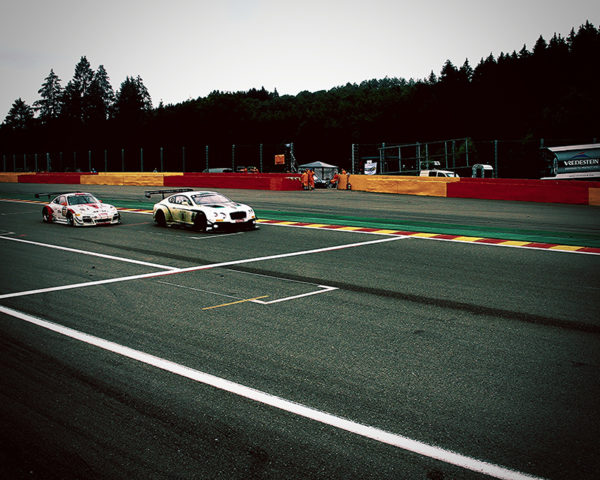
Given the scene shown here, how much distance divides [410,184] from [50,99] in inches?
5311

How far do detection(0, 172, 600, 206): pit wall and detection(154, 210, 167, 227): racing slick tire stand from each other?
14.6m

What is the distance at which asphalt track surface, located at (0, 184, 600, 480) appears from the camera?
408 cm

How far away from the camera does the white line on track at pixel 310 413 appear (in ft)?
12.8

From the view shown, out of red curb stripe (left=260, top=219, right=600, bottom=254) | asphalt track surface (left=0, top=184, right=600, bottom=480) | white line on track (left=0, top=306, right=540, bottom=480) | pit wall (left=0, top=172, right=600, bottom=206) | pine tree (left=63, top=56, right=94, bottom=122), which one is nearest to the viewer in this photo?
white line on track (left=0, top=306, right=540, bottom=480)

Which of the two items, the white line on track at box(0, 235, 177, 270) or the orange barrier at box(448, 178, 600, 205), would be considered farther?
the orange barrier at box(448, 178, 600, 205)

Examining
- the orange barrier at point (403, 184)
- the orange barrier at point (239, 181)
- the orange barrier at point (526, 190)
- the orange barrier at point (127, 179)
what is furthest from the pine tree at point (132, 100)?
the orange barrier at point (526, 190)

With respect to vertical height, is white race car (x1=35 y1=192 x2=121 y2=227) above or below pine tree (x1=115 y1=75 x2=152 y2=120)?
below

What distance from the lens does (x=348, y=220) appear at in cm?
1947

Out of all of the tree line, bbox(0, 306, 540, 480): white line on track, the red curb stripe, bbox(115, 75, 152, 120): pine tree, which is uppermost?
bbox(115, 75, 152, 120): pine tree

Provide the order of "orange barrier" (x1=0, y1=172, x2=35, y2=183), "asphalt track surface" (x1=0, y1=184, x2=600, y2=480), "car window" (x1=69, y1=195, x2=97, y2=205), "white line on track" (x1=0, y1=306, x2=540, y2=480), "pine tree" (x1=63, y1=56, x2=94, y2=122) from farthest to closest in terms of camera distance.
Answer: "pine tree" (x1=63, y1=56, x2=94, y2=122)
"orange barrier" (x1=0, y1=172, x2=35, y2=183)
"car window" (x1=69, y1=195, x2=97, y2=205)
"asphalt track surface" (x1=0, y1=184, x2=600, y2=480)
"white line on track" (x1=0, y1=306, x2=540, y2=480)

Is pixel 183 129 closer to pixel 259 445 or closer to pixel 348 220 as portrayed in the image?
pixel 348 220

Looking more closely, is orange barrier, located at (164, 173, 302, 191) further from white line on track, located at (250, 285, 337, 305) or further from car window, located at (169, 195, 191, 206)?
white line on track, located at (250, 285, 337, 305)

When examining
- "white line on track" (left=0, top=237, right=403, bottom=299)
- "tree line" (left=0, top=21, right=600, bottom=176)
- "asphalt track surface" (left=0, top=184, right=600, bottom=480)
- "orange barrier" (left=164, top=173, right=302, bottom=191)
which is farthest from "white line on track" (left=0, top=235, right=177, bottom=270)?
"tree line" (left=0, top=21, right=600, bottom=176)

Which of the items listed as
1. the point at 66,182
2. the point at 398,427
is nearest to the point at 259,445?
the point at 398,427
